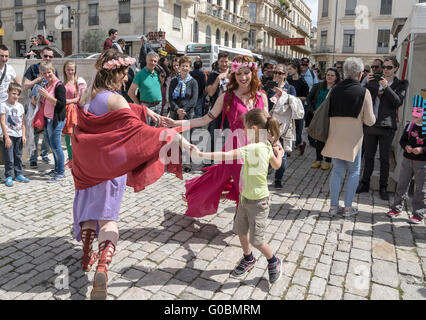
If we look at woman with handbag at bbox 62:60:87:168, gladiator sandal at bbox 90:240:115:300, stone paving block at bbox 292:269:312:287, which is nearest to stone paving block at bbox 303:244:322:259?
stone paving block at bbox 292:269:312:287

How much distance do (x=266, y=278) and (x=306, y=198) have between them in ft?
8.88

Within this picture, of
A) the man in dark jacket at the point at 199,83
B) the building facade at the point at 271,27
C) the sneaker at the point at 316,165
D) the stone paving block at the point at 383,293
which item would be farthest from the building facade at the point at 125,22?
the stone paving block at the point at 383,293

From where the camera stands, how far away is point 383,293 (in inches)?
128

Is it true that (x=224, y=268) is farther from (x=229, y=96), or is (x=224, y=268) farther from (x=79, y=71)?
(x=79, y=71)

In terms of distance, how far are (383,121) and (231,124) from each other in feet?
9.68

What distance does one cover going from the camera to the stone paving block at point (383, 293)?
3.19m

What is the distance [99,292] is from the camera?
2861 mm

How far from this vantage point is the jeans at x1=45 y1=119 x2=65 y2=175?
6.48 m

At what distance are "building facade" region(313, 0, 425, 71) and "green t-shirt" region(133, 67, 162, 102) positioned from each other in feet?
151

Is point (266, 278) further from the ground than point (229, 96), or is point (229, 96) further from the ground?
point (229, 96)

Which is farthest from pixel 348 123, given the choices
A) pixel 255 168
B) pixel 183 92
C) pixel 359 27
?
pixel 359 27

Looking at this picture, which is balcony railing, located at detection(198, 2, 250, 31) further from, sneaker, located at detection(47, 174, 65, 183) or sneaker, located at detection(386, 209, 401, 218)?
sneaker, located at detection(386, 209, 401, 218)

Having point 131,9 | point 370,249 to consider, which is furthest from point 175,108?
point 131,9

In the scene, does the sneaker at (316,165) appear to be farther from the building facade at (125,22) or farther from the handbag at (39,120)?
the building facade at (125,22)
